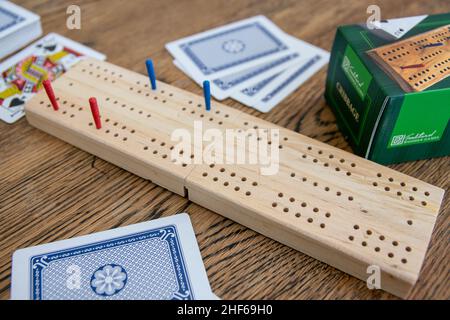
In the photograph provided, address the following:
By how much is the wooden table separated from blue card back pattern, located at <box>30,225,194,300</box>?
0.04 meters

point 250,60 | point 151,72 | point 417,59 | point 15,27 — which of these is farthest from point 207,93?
point 15,27

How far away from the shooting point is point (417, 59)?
27.3 inches

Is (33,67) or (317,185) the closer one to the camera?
(317,185)

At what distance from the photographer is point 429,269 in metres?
0.61

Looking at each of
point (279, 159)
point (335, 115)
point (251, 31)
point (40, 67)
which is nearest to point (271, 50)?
point (251, 31)

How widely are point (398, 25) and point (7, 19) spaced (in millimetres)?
788

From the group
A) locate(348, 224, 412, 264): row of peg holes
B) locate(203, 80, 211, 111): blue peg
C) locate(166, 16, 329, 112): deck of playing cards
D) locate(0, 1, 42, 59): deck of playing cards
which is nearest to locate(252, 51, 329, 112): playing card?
locate(166, 16, 329, 112): deck of playing cards

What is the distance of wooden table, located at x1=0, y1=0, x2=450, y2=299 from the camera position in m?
0.60

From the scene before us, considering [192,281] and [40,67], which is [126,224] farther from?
[40,67]

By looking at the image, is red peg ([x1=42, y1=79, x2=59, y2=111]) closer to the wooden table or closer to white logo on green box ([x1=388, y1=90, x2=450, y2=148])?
the wooden table

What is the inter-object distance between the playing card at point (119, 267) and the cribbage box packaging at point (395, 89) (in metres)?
0.32

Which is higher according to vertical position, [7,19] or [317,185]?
[7,19]

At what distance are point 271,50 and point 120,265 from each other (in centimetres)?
56

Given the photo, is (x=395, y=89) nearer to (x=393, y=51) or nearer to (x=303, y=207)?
(x=393, y=51)
